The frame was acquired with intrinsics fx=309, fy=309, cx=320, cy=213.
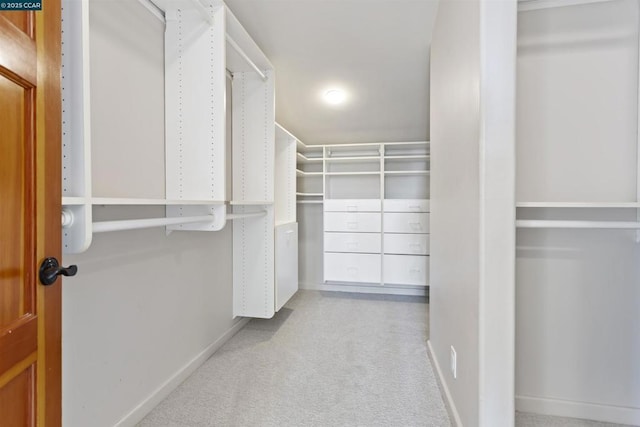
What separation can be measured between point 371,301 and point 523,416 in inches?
72.5

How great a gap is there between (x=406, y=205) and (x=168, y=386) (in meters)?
2.50

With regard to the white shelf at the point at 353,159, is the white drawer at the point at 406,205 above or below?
below

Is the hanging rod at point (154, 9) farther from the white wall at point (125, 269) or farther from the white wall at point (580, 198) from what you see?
the white wall at point (580, 198)

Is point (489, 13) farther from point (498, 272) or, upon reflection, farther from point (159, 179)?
point (159, 179)

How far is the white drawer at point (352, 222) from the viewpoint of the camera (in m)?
3.27

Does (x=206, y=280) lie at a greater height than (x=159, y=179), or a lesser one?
lesser

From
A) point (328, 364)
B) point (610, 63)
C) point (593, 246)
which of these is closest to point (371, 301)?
point (328, 364)

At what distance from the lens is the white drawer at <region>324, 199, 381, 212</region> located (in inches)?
128

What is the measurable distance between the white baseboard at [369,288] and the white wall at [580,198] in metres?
1.96

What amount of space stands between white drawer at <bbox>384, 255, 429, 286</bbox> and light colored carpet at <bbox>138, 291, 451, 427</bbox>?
0.46 m

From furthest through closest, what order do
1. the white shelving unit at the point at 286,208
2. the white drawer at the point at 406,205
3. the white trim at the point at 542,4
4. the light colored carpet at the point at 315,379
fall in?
the white drawer at the point at 406,205 < the white shelving unit at the point at 286,208 < the light colored carpet at the point at 315,379 < the white trim at the point at 542,4

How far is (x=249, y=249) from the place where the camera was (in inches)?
97.0

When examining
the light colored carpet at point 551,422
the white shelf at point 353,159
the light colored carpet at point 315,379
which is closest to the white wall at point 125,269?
the light colored carpet at point 315,379

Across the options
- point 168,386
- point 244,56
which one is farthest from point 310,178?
point 168,386
